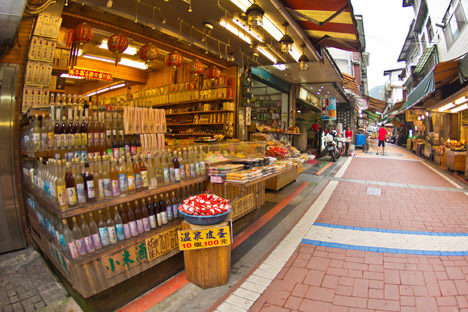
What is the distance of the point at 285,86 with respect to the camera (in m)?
13.6

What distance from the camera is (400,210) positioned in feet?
19.2

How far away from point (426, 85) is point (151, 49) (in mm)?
11540

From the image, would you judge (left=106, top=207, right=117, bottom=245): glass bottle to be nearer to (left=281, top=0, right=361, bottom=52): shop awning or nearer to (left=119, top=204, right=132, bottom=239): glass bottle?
(left=119, top=204, right=132, bottom=239): glass bottle

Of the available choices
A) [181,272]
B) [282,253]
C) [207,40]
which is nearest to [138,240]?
[181,272]

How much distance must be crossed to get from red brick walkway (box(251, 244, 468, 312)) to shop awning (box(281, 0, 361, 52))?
189 inches

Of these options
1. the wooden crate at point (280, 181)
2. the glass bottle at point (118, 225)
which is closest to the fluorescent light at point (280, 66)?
the wooden crate at point (280, 181)

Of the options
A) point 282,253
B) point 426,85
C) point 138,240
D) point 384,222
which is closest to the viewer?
point 138,240

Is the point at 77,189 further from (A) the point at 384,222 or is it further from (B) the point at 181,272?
(A) the point at 384,222

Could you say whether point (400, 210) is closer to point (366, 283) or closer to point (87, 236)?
point (366, 283)

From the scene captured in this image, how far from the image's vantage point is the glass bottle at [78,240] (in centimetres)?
255

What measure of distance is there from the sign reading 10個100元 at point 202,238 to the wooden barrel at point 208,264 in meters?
0.06

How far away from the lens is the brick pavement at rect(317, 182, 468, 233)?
Answer: 500 centimetres

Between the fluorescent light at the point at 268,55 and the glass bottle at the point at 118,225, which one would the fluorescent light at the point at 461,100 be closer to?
the fluorescent light at the point at 268,55

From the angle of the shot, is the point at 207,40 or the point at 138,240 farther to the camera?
the point at 207,40
